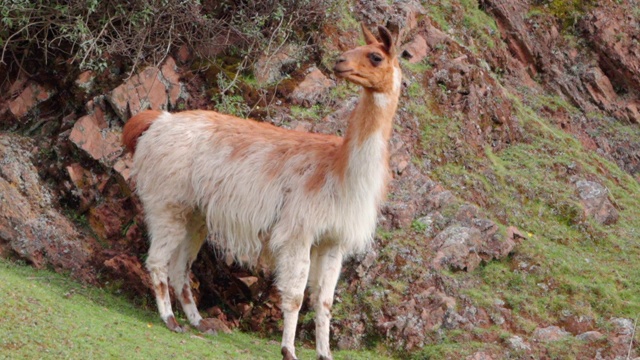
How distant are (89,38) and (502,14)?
6587mm

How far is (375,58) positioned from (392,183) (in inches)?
114

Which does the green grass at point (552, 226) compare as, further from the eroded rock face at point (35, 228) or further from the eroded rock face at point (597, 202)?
the eroded rock face at point (35, 228)

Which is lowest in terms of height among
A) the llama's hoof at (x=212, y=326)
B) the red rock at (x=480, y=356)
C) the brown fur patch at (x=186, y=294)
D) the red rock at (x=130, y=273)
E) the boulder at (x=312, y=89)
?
the red rock at (x=130, y=273)

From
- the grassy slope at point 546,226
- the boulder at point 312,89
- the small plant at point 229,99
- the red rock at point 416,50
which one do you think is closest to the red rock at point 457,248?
the grassy slope at point 546,226

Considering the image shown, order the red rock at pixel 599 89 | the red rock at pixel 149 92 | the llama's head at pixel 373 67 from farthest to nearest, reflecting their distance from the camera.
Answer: the red rock at pixel 599 89 → the red rock at pixel 149 92 → the llama's head at pixel 373 67

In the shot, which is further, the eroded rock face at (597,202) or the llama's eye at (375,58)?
the eroded rock face at (597,202)

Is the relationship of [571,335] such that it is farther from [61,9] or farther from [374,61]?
[61,9]

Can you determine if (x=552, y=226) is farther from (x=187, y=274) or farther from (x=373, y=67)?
(x=187, y=274)

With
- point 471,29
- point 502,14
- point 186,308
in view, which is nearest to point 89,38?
point 186,308

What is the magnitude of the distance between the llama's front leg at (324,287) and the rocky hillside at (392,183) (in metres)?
0.99

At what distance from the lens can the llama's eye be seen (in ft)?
23.0

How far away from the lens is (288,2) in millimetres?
10461

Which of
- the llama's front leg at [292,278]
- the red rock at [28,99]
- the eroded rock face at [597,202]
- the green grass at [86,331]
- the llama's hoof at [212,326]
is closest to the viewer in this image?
the green grass at [86,331]

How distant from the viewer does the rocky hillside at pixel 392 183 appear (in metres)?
8.59
